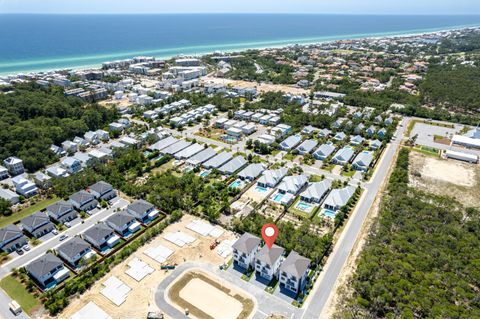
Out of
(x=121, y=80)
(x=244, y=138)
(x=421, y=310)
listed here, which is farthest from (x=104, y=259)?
(x=121, y=80)

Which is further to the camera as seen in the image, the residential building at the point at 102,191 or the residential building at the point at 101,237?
the residential building at the point at 102,191

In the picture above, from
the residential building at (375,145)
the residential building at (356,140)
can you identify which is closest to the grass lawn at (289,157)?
the residential building at (356,140)

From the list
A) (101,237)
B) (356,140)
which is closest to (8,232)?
(101,237)

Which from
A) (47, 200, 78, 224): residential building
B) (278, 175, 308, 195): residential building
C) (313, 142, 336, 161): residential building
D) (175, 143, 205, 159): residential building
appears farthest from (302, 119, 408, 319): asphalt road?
(47, 200, 78, 224): residential building

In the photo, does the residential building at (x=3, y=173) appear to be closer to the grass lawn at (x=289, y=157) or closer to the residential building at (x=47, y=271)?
the residential building at (x=47, y=271)

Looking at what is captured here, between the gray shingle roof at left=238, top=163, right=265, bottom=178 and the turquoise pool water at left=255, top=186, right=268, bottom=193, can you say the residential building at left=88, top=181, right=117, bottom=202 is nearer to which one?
the gray shingle roof at left=238, top=163, right=265, bottom=178
